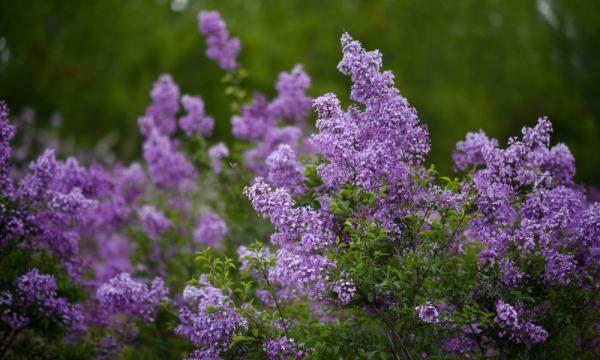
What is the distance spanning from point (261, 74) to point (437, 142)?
23.8 ft

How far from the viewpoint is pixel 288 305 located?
21.6 feet

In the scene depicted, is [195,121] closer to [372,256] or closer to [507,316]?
[372,256]

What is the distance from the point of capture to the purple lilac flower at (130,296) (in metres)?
5.82

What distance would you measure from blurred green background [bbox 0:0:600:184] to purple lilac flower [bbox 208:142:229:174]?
1120 centimetres

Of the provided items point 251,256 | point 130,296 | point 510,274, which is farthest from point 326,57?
point 510,274

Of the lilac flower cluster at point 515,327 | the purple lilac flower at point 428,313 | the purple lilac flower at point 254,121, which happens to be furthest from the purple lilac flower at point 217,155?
the lilac flower cluster at point 515,327

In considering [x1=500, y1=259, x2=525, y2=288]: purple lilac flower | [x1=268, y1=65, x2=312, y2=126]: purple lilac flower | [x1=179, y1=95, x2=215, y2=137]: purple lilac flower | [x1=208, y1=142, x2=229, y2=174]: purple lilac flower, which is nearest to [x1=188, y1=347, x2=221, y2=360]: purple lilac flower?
[x1=500, y1=259, x2=525, y2=288]: purple lilac flower

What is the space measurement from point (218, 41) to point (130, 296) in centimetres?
420

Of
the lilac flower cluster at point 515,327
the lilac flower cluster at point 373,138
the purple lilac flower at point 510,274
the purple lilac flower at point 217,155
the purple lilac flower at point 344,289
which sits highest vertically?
the purple lilac flower at point 217,155

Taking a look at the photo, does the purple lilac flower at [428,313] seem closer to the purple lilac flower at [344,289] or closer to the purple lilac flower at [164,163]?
the purple lilac flower at [344,289]

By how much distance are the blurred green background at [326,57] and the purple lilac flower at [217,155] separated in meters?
11.2

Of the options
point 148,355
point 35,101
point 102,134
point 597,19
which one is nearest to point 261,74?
point 102,134

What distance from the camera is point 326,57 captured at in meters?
25.3

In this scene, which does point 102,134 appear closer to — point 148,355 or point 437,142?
point 437,142
